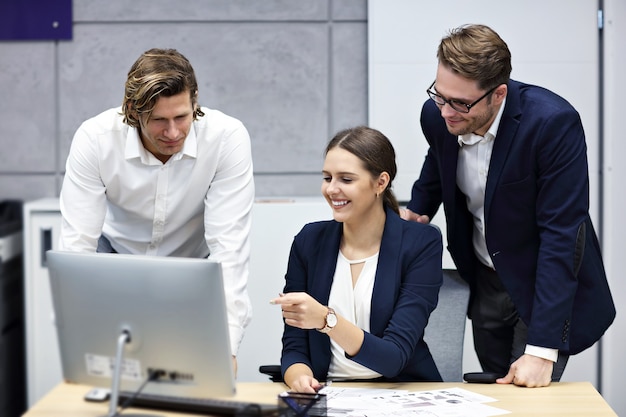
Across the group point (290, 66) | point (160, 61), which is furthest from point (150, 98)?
point (290, 66)

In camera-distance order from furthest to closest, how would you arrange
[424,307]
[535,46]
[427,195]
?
[535,46] → [427,195] → [424,307]

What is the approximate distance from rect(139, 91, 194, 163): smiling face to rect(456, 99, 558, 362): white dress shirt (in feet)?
2.55

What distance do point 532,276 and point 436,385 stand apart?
0.45 meters

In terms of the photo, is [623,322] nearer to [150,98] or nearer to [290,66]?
[290,66]

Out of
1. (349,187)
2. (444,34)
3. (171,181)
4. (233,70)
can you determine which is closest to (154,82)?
(171,181)

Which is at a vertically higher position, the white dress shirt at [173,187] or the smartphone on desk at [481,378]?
the white dress shirt at [173,187]

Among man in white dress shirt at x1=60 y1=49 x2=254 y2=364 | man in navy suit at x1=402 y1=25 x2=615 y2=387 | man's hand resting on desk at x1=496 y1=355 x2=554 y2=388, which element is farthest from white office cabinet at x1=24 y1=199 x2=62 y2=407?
man's hand resting on desk at x1=496 y1=355 x2=554 y2=388

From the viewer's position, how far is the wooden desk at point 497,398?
173 centimetres

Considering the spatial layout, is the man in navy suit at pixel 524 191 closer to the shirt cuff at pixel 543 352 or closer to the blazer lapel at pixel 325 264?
the shirt cuff at pixel 543 352

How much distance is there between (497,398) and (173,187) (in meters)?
1.08

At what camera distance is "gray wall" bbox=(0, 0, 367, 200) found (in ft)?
11.4

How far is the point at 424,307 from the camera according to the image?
2.16 meters

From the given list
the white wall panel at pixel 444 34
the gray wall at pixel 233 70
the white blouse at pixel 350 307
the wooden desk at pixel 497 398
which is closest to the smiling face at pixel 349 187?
the white blouse at pixel 350 307

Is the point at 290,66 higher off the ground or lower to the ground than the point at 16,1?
lower
